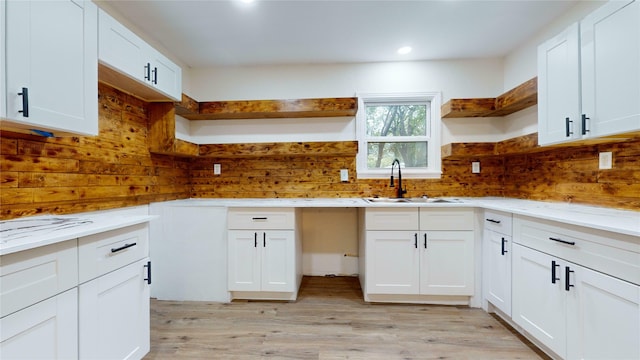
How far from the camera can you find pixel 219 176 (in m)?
3.04

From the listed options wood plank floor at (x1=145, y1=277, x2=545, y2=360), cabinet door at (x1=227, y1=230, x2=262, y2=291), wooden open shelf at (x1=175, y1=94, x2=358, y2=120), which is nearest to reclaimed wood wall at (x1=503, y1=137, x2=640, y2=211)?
wood plank floor at (x1=145, y1=277, x2=545, y2=360)

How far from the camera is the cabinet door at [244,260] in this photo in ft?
7.70

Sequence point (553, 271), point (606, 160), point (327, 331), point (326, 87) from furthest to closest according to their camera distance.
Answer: point (326, 87) → point (327, 331) → point (606, 160) → point (553, 271)

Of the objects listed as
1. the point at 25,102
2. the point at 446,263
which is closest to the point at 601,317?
the point at 446,263

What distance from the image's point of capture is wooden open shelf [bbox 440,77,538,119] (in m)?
2.33

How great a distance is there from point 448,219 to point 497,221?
1.18 feet

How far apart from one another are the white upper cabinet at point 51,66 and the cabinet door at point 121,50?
101mm

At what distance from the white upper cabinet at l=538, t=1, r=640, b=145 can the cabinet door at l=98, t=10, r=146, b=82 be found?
Answer: 9.58ft

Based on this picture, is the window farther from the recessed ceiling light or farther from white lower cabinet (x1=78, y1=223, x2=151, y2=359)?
white lower cabinet (x1=78, y1=223, x2=151, y2=359)

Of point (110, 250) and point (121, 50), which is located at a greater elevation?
point (121, 50)

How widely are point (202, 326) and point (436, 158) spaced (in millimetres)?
2797

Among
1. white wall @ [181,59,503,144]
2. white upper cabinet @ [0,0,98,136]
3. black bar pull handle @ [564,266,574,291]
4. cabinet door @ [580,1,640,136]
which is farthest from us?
white wall @ [181,59,503,144]

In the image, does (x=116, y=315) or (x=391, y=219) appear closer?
(x=116, y=315)

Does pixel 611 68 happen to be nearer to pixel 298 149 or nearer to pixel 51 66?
pixel 298 149
